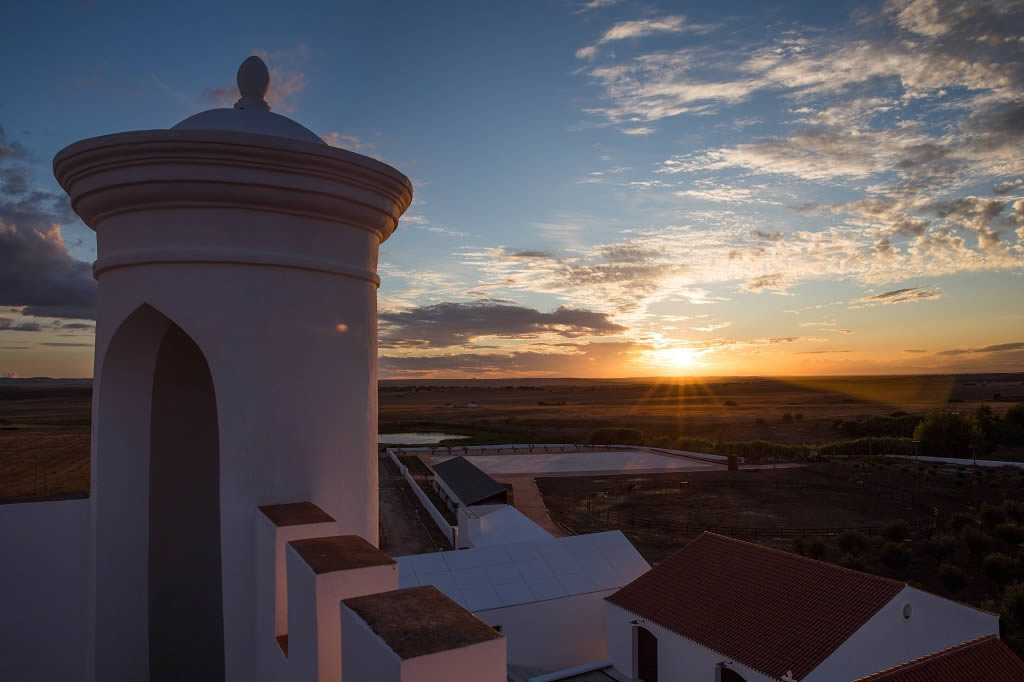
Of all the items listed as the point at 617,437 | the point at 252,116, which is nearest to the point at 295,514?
the point at 252,116

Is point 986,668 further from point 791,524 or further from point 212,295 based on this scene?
point 791,524

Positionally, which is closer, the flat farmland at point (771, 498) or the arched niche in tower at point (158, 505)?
the arched niche in tower at point (158, 505)

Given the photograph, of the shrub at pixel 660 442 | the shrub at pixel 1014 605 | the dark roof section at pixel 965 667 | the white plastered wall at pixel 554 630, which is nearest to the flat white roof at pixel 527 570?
the white plastered wall at pixel 554 630

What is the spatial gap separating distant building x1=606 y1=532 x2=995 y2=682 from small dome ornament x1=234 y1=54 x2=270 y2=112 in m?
9.80

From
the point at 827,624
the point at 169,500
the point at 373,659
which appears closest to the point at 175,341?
the point at 169,500

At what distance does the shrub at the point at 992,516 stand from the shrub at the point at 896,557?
7.67 meters

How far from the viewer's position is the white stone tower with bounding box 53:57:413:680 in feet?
10.7

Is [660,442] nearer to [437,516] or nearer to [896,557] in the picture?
[437,516]

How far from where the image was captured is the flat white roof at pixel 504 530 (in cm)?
1812

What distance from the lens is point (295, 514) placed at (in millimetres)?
3133

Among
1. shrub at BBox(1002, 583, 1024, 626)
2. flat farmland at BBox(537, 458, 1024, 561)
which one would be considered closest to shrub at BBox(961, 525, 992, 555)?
flat farmland at BBox(537, 458, 1024, 561)

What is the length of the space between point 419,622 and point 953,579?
21.8 meters

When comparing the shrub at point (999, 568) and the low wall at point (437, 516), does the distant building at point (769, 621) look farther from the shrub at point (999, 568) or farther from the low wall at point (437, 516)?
the low wall at point (437, 516)

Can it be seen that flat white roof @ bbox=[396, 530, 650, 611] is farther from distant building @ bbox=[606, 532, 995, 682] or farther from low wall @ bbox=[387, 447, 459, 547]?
low wall @ bbox=[387, 447, 459, 547]
